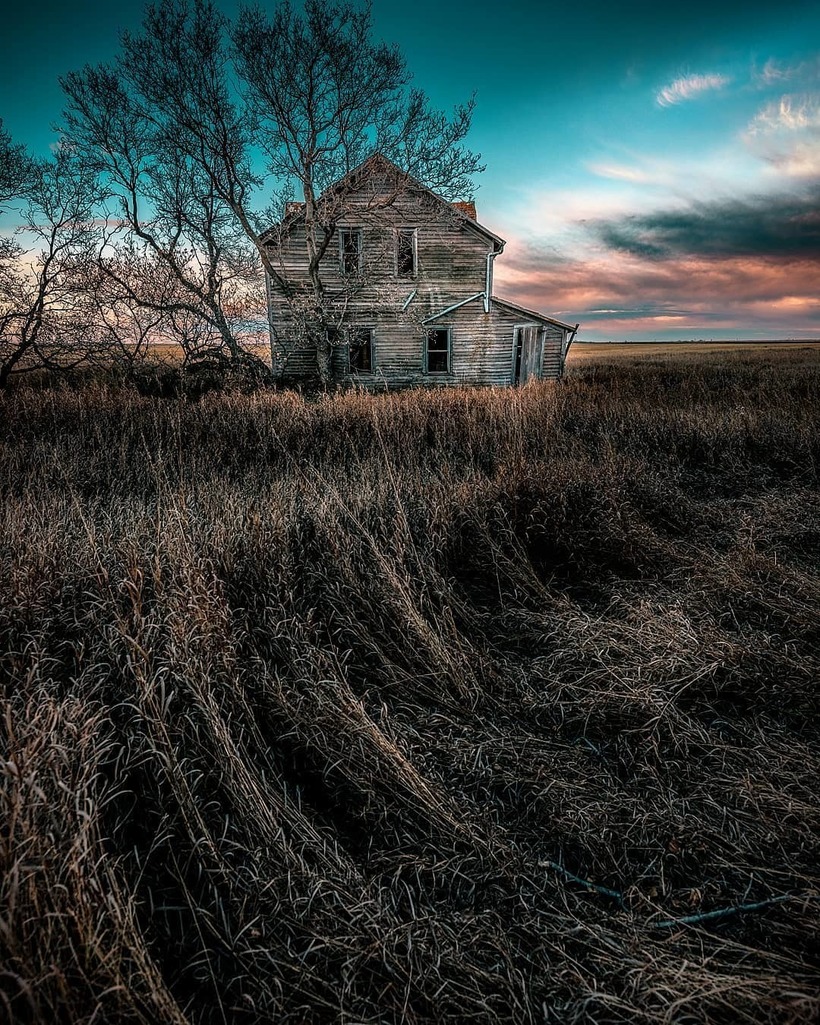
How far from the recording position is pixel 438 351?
19.0 meters

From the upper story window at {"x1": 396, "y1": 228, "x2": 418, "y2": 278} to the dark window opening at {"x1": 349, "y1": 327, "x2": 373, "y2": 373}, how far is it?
2.35 m

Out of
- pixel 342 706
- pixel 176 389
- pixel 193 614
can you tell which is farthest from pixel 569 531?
pixel 176 389

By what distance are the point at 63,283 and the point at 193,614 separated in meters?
15.1

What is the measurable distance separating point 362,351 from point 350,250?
3425 millimetres

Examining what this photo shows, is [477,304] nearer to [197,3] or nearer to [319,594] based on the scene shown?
[197,3]

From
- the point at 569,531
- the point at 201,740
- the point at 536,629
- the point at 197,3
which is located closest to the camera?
the point at 201,740

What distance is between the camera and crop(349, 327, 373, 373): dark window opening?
60.6ft

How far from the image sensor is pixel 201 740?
95.6 inches

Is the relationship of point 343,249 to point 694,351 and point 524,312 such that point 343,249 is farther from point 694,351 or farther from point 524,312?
point 694,351

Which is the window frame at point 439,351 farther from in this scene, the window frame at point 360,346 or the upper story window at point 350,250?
the upper story window at point 350,250

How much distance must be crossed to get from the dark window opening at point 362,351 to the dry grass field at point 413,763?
1412 cm

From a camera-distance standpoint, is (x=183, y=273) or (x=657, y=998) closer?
(x=657, y=998)

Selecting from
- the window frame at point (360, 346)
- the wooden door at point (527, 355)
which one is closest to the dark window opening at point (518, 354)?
the wooden door at point (527, 355)

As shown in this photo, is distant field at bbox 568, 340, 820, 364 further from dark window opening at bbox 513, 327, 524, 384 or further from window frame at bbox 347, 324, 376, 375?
window frame at bbox 347, 324, 376, 375
